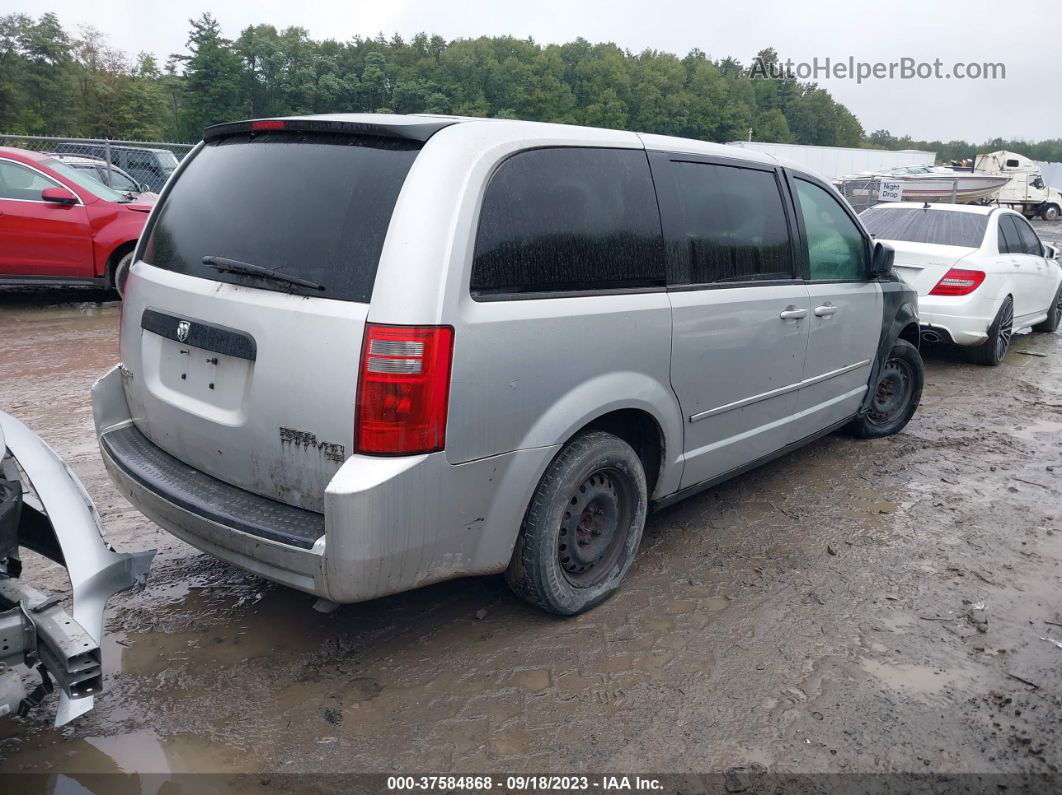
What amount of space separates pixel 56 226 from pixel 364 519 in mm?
8603

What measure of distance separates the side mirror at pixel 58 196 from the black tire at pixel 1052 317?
11.7 meters

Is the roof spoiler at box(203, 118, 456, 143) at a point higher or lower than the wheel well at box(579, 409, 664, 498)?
higher

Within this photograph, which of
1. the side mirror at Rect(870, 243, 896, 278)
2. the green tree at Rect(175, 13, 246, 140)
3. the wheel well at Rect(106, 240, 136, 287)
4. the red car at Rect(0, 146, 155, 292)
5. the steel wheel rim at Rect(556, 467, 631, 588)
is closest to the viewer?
the steel wheel rim at Rect(556, 467, 631, 588)

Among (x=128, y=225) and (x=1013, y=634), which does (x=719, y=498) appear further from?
(x=128, y=225)

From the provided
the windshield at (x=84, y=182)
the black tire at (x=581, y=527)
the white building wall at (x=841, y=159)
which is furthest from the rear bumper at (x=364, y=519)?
the white building wall at (x=841, y=159)

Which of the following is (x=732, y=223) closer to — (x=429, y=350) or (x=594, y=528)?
(x=594, y=528)

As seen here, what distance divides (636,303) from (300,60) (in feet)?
287

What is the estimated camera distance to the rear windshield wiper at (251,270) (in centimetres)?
264

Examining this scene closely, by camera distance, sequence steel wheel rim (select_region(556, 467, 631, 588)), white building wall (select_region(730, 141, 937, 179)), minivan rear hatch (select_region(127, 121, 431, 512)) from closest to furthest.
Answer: minivan rear hatch (select_region(127, 121, 431, 512)) → steel wheel rim (select_region(556, 467, 631, 588)) → white building wall (select_region(730, 141, 937, 179))

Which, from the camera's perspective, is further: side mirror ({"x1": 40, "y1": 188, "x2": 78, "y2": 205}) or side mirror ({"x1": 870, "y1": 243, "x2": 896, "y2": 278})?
side mirror ({"x1": 40, "y1": 188, "x2": 78, "y2": 205})

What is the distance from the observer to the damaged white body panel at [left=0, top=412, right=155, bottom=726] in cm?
213

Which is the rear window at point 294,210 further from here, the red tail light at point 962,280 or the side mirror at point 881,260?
the red tail light at point 962,280

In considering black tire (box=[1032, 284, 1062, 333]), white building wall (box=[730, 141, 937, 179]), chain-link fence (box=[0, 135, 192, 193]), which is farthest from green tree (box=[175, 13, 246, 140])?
black tire (box=[1032, 284, 1062, 333])

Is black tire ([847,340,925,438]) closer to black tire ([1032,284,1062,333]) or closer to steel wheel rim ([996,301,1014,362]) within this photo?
steel wheel rim ([996,301,1014,362])
